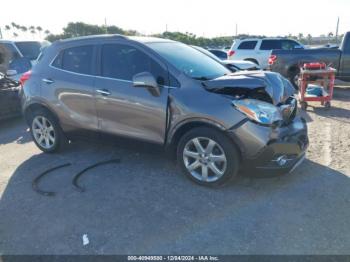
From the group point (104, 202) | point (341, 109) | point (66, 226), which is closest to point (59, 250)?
point (66, 226)

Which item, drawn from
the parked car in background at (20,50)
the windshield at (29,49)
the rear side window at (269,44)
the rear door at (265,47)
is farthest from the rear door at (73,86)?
the rear side window at (269,44)

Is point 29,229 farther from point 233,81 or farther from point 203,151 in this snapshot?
point 233,81

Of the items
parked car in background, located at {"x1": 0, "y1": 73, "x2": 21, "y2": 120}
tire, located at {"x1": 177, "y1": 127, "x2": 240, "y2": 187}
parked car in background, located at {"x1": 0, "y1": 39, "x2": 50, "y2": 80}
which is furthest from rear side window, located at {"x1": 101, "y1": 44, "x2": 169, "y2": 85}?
parked car in background, located at {"x1": 0, "y1": 39, "x2": 50, "y2": 80}

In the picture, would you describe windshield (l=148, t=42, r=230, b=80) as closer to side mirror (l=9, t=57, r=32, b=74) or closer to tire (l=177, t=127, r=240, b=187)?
tire (l=177, t=127, r=240, b=187)

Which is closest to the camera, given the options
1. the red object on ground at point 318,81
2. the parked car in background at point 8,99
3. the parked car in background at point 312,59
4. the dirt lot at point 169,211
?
the dirt lot at point 169,211

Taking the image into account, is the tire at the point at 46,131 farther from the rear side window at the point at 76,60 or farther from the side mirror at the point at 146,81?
the side mirror at the point at 146,81

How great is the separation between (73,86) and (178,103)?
1.75m

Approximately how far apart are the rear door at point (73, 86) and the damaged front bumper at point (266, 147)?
7.05 ft

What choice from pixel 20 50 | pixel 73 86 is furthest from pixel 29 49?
pixel 73 86

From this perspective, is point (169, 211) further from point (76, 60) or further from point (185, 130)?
point (76, 60)

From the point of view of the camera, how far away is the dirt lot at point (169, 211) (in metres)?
2.99

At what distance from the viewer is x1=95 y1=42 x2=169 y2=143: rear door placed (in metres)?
4.11

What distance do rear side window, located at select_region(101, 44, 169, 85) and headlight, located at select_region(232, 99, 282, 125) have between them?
96cm

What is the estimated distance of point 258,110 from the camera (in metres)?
3.64
